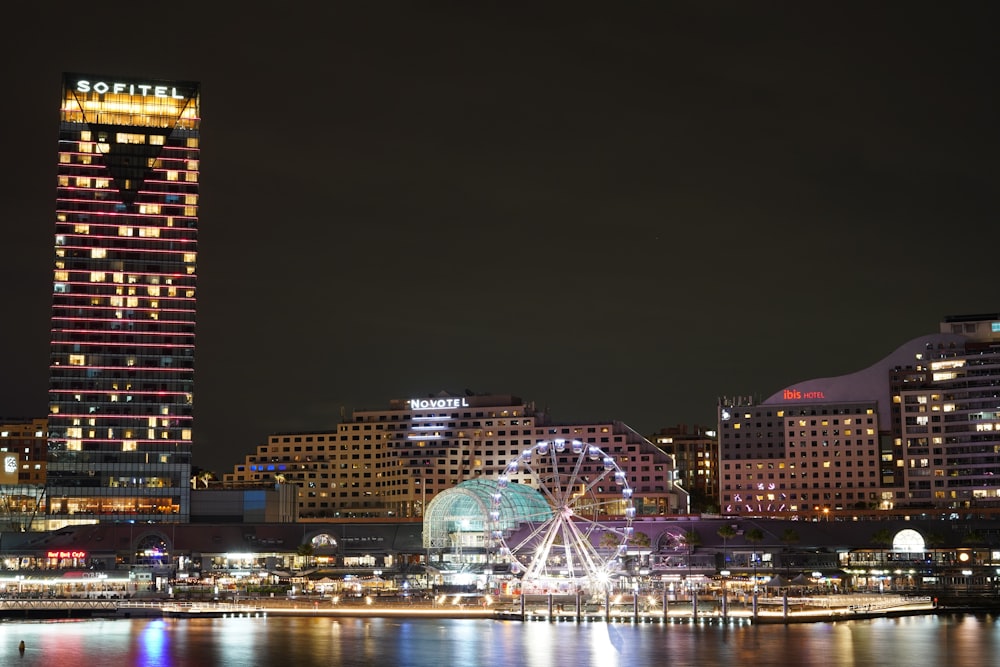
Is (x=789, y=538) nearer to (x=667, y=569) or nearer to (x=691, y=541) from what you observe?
(x=691, y=541)

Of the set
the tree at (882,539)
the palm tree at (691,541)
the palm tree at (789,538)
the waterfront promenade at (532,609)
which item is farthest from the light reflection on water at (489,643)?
the palm tree at (691,541)

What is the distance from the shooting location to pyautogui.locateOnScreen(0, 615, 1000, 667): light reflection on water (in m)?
104

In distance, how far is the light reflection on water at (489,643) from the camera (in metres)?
104

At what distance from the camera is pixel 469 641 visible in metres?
118

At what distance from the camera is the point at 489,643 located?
116250 millimetres

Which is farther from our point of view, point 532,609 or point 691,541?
point 691,541

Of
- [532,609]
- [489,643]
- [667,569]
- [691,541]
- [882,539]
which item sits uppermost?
[882,539]

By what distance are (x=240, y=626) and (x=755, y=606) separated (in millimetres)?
51613

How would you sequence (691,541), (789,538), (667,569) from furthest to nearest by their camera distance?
(691,541)
(789,538)
(667,569)

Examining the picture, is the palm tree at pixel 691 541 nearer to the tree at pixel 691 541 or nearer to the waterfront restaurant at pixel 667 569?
the tree at pixel 691 541

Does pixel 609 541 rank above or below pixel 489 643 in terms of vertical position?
above

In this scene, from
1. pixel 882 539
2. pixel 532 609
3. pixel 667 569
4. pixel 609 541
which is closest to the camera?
pixel 532 609

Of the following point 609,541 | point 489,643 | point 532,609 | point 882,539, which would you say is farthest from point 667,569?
point 489,643

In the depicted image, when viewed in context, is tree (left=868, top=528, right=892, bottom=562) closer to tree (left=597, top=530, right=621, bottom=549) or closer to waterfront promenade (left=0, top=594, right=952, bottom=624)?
waterfront promenade (left=0, top=594, right=952, bottom=624)
